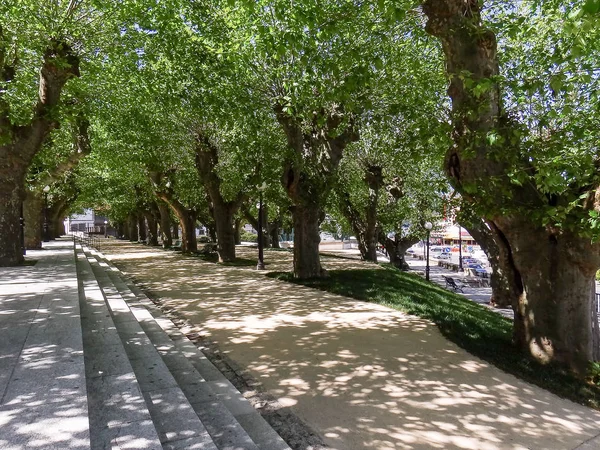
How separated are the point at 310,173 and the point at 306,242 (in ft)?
6.85

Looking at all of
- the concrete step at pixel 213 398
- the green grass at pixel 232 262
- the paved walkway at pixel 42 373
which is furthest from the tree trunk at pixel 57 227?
the concrete step at pixel 213 398

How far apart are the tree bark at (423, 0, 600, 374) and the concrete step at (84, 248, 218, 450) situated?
13.9 ft

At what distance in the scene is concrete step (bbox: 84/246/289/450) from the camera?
11.2 feet

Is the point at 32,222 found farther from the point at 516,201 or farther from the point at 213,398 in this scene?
the point at 516,201

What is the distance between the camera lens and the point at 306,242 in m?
12.5

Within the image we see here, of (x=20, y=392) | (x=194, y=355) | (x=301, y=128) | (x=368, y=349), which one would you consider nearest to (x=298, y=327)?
(x=368, y=349)

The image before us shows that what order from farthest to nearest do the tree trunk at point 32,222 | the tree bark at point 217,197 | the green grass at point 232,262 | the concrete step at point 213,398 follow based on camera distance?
the tree trunk at point 32,222, the green grass at point 232,262, the tree bark at point 217,197, the concrete step at point 213,398

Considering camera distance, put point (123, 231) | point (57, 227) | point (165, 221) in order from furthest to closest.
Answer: point (123, 231) < point (57, 227) < point (165, 221)

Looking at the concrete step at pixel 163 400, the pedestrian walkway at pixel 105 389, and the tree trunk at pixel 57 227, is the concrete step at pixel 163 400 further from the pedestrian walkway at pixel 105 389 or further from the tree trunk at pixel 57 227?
the tree trunk at pixel 57 227

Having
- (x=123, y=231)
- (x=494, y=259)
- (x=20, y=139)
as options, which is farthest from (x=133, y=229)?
(x=494, y=259)

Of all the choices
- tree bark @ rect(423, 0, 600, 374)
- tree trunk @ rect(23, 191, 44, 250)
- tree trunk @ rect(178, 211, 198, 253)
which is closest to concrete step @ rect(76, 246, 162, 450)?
tree bark @ rect(423, 0, 600, 374)

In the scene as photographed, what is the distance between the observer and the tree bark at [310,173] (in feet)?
38.2

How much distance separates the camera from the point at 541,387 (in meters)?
5.15

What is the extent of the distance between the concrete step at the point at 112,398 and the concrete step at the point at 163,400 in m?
0.21
